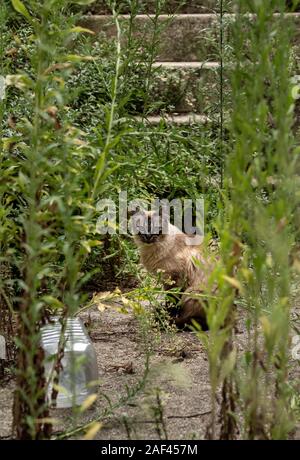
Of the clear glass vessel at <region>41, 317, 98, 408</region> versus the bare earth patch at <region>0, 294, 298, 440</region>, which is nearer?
the bare earth patch at <region>0, 294, 298, 440</region>

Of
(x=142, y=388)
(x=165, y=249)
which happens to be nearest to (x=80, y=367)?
(x=142, y=388)

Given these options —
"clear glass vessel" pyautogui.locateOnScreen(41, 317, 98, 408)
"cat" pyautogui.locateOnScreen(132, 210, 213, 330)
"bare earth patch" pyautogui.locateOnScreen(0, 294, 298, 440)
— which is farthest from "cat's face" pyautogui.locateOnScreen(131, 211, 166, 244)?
"clear glass vessel" pyautogui.locateOnScreen(41, 317, 98, 408)

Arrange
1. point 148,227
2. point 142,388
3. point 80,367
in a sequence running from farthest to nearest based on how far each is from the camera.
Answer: point 148,227
point 80,367
point 142,388

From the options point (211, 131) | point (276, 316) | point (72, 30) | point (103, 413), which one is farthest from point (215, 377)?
point (211, 131)

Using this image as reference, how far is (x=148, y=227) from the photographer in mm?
5117

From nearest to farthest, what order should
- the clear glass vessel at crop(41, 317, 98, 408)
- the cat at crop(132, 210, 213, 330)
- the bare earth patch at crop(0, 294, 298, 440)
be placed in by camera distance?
the bare earth patch at crop(0, 294, 298, 440) < the clear glass vessel at crop(41, 317, 98, 408) < the cat at crop(132, 210, 213, 330)

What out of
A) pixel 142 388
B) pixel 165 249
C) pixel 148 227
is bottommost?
pixel 142 388

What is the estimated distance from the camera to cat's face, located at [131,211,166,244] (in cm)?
510

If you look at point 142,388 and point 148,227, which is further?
point 148,227

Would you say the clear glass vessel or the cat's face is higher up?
the cat's face

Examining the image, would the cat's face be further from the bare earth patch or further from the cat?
the bare earth patch

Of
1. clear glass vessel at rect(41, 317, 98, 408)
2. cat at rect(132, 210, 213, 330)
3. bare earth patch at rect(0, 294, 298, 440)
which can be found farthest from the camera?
cat at rect(132, 210, 213, 330)

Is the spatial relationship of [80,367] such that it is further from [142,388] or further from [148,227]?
[148,227]

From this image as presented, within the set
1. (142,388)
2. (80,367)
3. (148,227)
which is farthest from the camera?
(148,227)
